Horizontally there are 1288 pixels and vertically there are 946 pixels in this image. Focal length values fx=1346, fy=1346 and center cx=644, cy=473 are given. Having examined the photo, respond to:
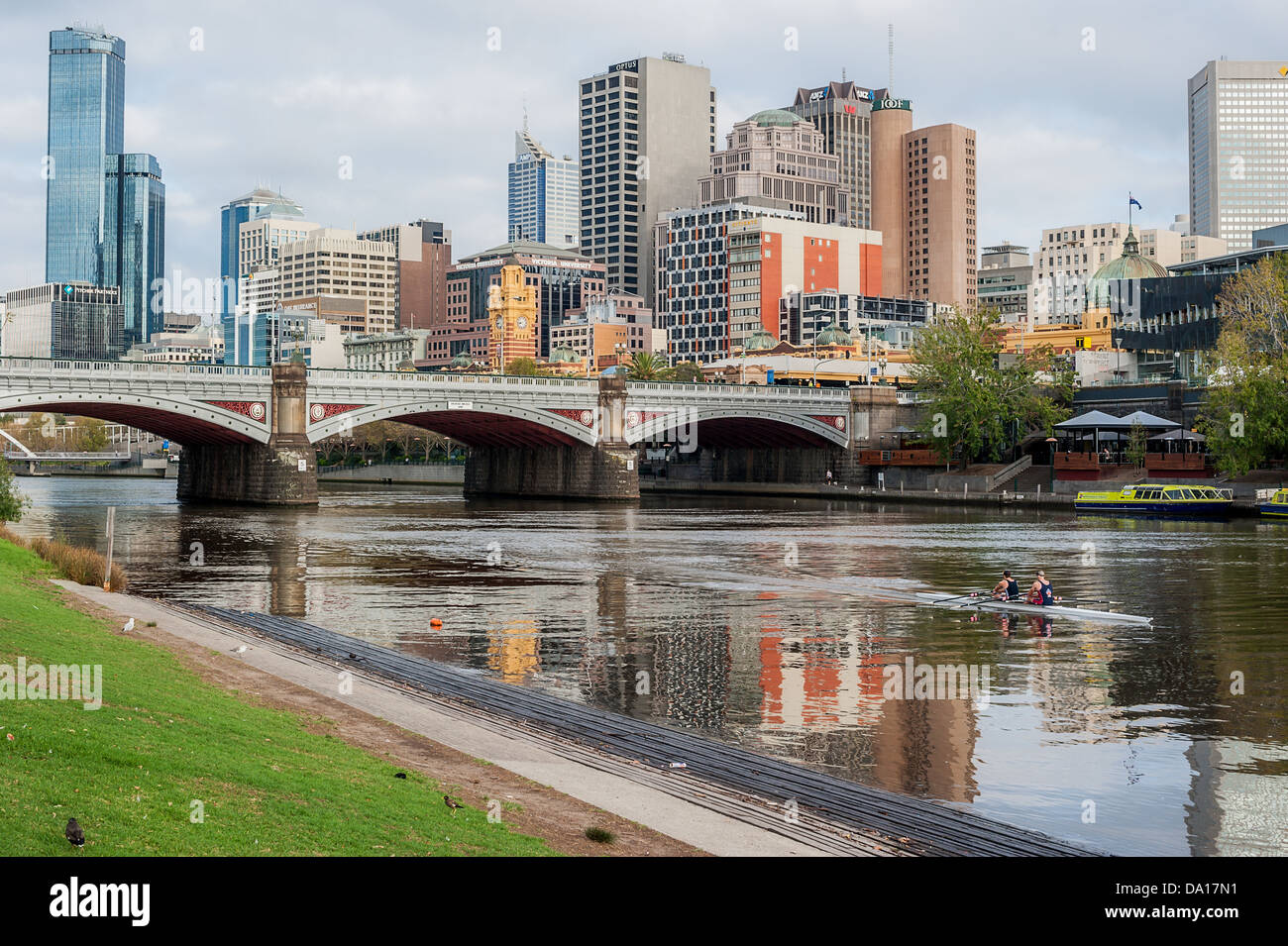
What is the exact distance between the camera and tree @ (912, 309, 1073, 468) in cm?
10988

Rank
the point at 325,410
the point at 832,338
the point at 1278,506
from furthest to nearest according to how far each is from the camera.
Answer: the point at 832,338
the point at 325,410
the point at 1278,506

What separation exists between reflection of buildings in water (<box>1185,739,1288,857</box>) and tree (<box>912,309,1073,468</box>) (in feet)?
298

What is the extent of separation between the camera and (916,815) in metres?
15.9

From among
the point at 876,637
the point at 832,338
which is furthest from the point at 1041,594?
the point at 832,338

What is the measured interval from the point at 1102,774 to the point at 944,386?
322 ft

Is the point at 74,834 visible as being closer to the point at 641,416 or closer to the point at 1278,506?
the point at 1278,506

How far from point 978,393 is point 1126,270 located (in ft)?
158

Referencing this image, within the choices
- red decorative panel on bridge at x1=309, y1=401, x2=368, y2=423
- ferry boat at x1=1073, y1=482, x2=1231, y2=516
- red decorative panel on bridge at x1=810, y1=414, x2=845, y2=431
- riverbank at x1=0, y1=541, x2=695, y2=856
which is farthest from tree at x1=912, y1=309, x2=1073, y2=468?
riverbank at x1=0, y1=541, x2=695, y2=856

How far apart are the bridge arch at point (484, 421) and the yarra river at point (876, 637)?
80.2 feet

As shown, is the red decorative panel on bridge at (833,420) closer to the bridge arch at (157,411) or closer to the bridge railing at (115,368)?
the bridge railing at (115,368)

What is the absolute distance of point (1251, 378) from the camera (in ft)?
279

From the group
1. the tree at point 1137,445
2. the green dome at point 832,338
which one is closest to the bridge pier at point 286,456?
the tree at point 1137,445
